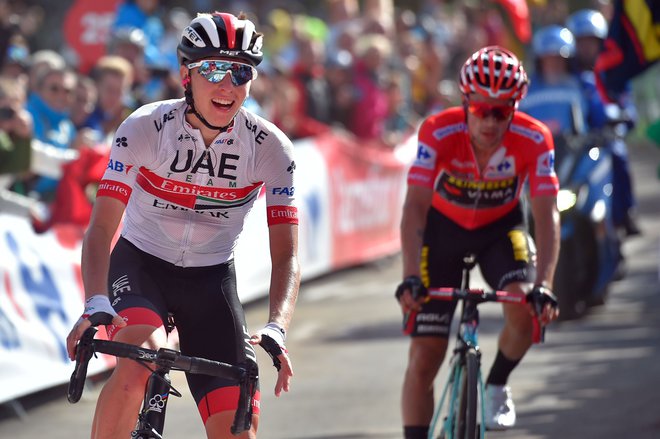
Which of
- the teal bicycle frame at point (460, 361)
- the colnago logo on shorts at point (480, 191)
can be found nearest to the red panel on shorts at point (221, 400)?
the teal bicycle frame at point (460, 361)

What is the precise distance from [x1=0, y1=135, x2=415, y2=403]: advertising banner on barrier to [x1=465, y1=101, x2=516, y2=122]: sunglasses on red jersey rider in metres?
1.57

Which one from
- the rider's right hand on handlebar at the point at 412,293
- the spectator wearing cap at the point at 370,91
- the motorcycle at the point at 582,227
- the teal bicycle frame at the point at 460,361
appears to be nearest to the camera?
the rider's right hand on handlebar at the point at 412,293

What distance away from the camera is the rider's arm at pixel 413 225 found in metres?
7.02

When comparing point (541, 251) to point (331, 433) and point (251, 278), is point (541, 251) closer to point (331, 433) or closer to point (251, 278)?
point (331, 433)

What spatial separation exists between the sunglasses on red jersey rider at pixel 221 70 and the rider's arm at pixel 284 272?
61 centimetres

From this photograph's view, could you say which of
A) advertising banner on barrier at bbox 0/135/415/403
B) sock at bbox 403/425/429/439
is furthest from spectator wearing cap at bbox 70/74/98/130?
sock at bbox 403/425/429/439

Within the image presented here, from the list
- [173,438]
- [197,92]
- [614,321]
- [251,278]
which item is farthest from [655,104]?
[197,92]

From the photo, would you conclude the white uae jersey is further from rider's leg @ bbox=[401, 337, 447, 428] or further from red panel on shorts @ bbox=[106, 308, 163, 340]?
rider's leg @ bbox=[401, 337, 447, 428]

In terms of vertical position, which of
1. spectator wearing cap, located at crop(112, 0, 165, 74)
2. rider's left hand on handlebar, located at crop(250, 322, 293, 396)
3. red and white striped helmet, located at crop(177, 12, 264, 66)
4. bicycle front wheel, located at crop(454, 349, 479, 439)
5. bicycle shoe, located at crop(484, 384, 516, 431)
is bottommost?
bicycle shoe, located at crop(484, 384, 516, 431)

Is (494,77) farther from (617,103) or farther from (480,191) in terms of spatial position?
(617,103)

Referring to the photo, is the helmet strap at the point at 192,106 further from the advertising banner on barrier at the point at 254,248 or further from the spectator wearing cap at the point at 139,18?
the spectator wearing cap at the point at 139,18

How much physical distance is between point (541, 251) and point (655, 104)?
5692mm

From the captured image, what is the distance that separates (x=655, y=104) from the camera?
1234 centimetres

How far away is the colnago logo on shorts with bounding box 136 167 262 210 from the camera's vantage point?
18.8ft
